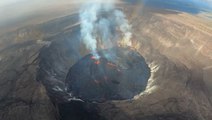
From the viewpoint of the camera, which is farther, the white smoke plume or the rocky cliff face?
the white smoke plume

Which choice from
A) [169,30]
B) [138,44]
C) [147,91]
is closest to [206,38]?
[169,30]

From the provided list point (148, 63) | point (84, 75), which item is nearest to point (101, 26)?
point (148, 63)

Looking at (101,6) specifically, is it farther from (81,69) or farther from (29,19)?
(81,69)

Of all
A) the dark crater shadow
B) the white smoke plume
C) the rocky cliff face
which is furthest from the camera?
the white smoke plume

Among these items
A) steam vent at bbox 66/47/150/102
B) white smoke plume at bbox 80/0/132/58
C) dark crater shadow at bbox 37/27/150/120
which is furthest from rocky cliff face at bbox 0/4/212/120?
white smoke plume at bbox 80/0/132/58

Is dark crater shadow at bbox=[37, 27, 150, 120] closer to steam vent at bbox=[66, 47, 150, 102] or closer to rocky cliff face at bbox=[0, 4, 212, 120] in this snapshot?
steam vent at bbox=[66, 47, 150, 102]
